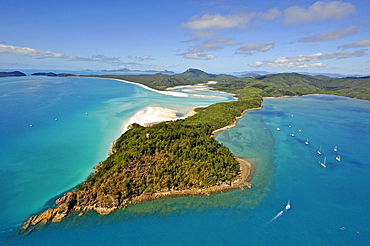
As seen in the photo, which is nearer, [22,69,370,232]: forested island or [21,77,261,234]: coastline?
[21,77,261,234]: coastline

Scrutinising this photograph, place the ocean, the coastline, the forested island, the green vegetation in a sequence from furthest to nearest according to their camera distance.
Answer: the green vegetation → the forested island → the coastline → the ocean

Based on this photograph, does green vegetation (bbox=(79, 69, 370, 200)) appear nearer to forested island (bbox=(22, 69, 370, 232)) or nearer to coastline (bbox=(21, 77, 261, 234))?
forested island (bbox=(22, 69, 370, 232))

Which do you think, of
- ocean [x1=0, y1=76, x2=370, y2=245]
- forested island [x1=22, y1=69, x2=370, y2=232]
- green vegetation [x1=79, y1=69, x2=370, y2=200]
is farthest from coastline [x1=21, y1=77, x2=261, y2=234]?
ocean [x1=0, y1=76, x2=370, y2=245]

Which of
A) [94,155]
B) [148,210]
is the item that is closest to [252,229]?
[148,210]

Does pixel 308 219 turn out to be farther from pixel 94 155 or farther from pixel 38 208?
pixel 94 155

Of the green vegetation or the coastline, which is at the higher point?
the green vegetation

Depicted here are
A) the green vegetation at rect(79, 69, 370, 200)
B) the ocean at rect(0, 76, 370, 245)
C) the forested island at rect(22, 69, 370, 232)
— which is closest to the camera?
the ocean at rect(0, 76, 370, 245)

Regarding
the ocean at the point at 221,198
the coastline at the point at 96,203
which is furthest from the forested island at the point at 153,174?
the ocean at the point at 221,198

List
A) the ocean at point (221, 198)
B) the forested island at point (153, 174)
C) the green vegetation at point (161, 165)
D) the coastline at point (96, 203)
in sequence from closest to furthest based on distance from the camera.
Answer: the ocean at point (221, 198) < the coastline at point (96, 203) < the forested island at point (153, 174) < the green vegetation at point (161, 165)

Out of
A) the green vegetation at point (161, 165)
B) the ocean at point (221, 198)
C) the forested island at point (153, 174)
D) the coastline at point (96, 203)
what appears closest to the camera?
the ocean at point (221, 198)

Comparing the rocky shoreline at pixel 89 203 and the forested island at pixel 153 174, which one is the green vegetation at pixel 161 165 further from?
the rocky shoreline at pixel 89 203

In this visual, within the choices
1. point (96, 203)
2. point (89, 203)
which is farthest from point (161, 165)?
point (89, 203)

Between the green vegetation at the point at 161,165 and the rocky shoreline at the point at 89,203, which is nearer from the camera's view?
the rocky shoreline at the point at 89,203
